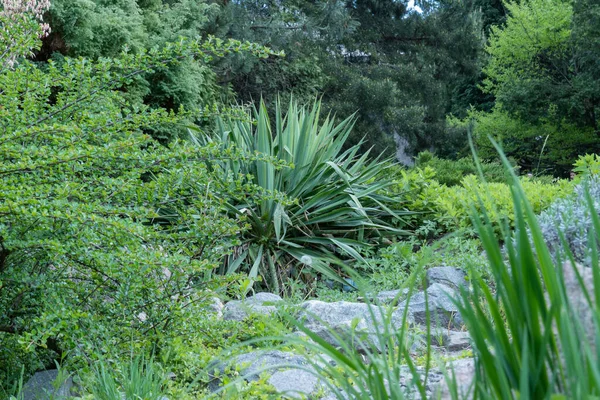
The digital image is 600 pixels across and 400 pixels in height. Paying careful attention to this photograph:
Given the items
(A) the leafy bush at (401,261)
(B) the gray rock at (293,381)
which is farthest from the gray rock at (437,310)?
(B) the gray rock at (293,381)

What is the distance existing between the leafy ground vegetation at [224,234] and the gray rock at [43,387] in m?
0.05

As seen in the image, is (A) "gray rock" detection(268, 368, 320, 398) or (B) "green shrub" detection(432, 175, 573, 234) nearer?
(A) "gray rock" detection(268, 368, 320, 398)

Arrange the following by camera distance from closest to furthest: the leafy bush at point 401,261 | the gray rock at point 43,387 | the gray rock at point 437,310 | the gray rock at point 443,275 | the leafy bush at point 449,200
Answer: the gray rock at point 43,387 → the gray rock at point 437,310 → the gray rock at point 443,275 → the leafy bush at point 401,261 → the leafy bush at point 449,200

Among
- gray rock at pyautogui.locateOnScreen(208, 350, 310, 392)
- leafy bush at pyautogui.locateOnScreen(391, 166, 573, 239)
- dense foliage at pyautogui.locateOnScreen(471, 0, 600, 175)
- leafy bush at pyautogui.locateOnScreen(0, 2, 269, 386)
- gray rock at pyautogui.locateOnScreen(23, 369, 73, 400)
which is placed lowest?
gray rock at pyautogui.locateOnScreen(23, 369, 73, 400)

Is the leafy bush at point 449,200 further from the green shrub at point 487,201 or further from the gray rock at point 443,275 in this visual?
the gray rock at point 443,275

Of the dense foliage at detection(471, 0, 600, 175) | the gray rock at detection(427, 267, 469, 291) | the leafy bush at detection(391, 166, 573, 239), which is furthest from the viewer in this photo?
the dense foliage at detection(471, 0, 600, 175)

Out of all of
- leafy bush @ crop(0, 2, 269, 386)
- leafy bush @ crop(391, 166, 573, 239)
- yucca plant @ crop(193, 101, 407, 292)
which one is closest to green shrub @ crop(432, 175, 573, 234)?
leafy bush @ crop(391, 166, 573, 239)

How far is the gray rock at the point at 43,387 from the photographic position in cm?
269

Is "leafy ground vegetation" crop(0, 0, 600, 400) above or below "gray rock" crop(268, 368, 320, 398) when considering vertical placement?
above

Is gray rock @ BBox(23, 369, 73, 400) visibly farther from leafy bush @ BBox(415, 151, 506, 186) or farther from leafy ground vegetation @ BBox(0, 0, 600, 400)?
leafy bush @ BBox(415, 151, 506, 186)

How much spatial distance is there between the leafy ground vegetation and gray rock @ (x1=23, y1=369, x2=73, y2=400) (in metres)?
0.05

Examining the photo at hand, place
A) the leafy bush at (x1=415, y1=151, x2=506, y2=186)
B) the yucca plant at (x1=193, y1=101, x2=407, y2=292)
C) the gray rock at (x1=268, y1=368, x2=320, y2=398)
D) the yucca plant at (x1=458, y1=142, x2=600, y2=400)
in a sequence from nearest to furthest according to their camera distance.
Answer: the yucca plant at (x1=458, y1=142, x2=600, y2=400), the gray rock at (x1=268, y1=368, x2=320, y2=398), the yucca plant at (x1=193, y1=101, x2=407, y2=292), the leafy bush at (x1=415, y1=151, x2=506, y2=186)

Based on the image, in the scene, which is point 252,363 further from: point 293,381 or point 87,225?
point 87,225

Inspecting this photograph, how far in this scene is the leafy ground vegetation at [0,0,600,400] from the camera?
1.03m
